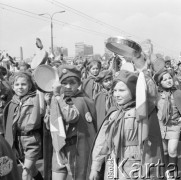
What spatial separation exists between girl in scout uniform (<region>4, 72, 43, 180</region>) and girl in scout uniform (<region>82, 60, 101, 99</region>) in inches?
109

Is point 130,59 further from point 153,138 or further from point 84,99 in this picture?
point 153,138

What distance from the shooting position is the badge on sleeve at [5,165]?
2289mm

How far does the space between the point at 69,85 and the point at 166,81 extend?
1762mm

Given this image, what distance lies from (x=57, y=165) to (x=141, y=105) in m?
1.52

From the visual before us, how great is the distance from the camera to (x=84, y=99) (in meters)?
4.49

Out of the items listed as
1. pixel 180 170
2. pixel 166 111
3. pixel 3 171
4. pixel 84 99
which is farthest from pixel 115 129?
pixel 180 170

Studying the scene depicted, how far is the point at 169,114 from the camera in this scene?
5.47m

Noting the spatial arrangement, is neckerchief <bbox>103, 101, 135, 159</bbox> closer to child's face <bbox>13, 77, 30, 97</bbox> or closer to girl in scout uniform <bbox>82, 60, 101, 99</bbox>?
child's face <bbox>13, 77, 30, 97</bbox>

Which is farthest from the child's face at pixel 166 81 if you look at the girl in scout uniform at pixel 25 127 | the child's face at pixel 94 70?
the child's face at pixel 94 70

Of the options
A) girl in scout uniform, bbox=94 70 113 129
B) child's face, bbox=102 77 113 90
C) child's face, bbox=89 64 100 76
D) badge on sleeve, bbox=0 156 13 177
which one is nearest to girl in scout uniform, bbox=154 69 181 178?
girl in scout uniform, bbox=94 70 113 129

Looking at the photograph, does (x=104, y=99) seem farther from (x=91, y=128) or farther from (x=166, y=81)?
(x=91, y=128)

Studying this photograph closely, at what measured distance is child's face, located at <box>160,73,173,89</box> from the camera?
5.51m

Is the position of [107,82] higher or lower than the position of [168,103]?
higher

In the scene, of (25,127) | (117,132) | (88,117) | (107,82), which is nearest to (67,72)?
(88,117)
